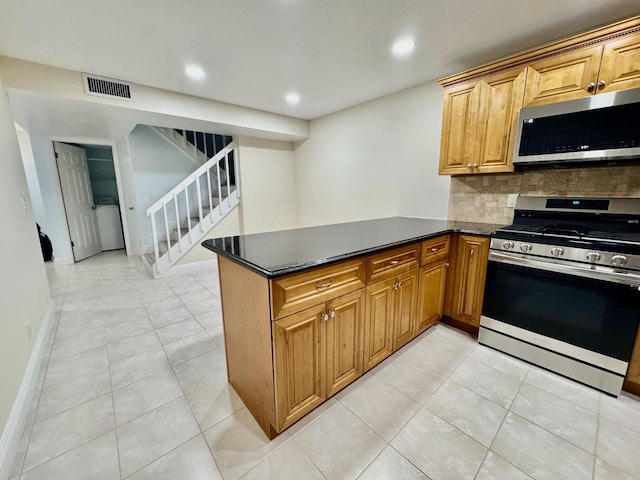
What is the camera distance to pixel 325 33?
1.98 metres

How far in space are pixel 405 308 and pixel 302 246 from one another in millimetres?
983

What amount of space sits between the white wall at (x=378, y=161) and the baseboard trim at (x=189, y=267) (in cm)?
193

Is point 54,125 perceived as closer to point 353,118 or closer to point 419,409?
point 353,118

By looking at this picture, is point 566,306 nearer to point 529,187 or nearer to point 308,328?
point 529,187

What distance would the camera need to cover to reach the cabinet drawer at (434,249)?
2.03m

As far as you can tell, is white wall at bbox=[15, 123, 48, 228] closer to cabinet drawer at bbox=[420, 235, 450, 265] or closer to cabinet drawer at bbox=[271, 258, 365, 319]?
cabinet drawer at bbox=[271, 258, 365, 319]

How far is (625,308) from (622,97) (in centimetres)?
130

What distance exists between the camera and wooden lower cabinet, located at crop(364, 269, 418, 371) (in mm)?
1689

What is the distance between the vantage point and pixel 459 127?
7.77 feet

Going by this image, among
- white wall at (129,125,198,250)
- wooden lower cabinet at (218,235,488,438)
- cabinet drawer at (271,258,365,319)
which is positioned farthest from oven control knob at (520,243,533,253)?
white wall at (129,125,198,250)

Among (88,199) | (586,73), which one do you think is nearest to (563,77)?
(586,73)

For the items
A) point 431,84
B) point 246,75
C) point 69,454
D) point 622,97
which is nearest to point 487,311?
point 622,97

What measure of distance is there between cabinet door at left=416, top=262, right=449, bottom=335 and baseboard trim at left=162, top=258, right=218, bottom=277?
138 inches

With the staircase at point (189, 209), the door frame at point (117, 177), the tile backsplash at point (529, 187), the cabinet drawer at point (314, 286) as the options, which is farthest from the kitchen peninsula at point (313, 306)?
the door frame at point (117, 177)
